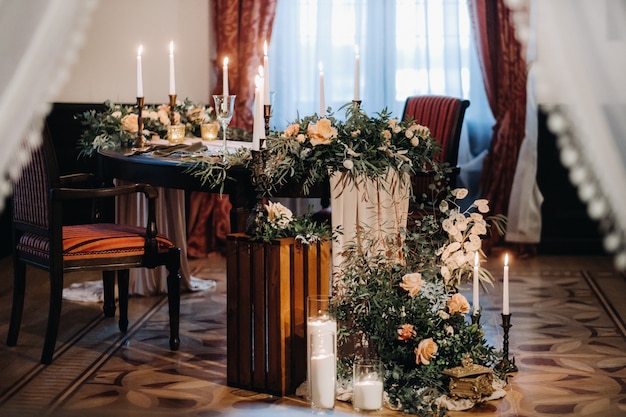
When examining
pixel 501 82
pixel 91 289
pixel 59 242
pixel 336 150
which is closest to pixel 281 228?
pixel 336 150

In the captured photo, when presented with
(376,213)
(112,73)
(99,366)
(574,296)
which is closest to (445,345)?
(376,213)

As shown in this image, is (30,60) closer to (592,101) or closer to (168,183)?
(592,101)

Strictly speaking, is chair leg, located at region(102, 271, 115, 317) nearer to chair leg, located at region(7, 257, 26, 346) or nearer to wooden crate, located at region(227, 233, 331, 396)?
chair leg, located at region(7, 257, 26, 346)

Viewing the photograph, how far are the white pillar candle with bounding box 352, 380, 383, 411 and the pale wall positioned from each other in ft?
11.1

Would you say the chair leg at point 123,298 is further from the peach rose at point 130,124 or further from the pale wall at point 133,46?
the pale wall at point 133,46

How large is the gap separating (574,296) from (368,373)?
216 cm

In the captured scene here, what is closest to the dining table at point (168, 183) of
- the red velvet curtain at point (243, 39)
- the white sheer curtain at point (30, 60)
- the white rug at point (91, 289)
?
the white rug at point (91, 289)

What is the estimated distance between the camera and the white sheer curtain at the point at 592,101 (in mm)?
983

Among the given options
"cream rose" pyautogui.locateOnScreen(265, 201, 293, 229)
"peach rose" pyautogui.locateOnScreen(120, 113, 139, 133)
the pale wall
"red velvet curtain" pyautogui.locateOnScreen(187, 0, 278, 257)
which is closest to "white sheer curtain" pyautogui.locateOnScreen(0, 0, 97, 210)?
"cream rose" pyautogui.locateOnScreen(265, 201, 293, 229)

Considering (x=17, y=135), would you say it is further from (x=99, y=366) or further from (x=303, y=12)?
(x=303, y=12)

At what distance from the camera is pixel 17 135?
1.15 m

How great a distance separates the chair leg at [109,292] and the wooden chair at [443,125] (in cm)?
149

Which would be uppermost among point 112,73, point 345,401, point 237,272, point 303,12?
point 303,12

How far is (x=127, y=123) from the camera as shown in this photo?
4.33m
